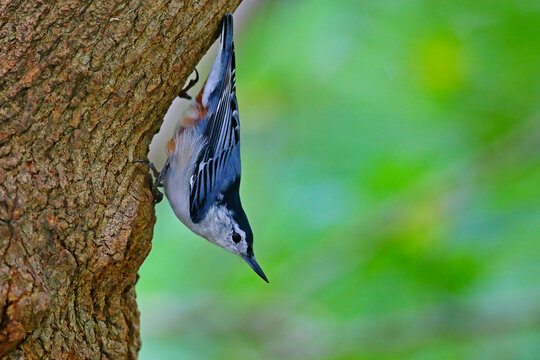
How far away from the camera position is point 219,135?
11.2 ft

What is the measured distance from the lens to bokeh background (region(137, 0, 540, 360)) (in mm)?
4332

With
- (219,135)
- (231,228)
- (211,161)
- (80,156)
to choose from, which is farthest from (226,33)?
(231,228)

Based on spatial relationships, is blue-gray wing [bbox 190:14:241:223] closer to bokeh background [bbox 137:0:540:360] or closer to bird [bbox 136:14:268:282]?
bird [bbox 136:14:268:282]

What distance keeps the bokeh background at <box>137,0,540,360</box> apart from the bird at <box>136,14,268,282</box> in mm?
990

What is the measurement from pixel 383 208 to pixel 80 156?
2495 millimetres

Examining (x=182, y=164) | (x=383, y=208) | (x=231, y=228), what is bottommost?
(x=231, y=228)

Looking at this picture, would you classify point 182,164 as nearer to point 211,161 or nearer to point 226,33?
point 211,161

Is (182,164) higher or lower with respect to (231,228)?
higher

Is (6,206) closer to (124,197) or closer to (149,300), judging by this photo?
(124,197)

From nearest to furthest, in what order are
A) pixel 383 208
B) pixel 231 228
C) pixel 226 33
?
pixel 226 33 < pixel 231 228 < pixel 383 208

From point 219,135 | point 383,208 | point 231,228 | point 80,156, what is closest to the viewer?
point 80,156

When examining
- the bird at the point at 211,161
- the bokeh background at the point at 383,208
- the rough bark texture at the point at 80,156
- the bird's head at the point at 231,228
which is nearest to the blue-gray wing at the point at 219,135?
the bird at the point at 211,161

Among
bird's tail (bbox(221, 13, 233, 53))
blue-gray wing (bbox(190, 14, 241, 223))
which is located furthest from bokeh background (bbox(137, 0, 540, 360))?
bird's tail (bbox(221, 13, 233, 53))

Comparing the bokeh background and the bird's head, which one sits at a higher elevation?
the bokeh background
